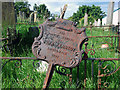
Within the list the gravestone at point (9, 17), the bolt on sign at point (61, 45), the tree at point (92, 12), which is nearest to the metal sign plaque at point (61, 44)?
the bolt on sign at point (61, 45)

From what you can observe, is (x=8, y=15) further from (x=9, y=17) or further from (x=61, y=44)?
(x=61, y=44)

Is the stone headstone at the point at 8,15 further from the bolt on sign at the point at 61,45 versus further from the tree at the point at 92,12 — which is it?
the tree at the point at 92,12

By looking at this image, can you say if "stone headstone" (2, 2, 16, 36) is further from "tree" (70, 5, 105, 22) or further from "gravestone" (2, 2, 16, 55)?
"tree" (70, 5, 105, 22)

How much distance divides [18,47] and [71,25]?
251 cm

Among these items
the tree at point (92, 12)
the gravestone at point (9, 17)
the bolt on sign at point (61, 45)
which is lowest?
the bolt on sign at point (61, 45)

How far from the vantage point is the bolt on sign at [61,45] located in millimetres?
1979

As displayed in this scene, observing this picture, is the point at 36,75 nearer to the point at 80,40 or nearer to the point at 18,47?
the point at 80,40

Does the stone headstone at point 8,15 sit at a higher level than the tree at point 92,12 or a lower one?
lower

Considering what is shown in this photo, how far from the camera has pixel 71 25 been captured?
6.63 ft

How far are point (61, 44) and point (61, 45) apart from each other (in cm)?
1

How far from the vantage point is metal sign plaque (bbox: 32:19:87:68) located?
1.98 meters

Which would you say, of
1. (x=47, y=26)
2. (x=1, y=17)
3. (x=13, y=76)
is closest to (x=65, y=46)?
(x=47, y=26)

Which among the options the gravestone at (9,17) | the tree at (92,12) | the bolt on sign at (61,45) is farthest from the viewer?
the tree at (92,12)

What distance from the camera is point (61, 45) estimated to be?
2.02 m
